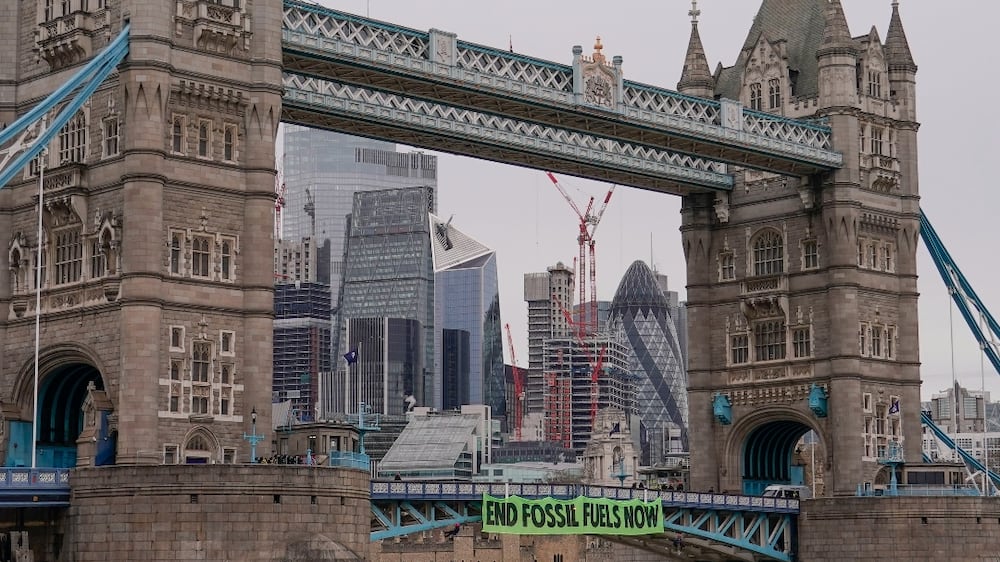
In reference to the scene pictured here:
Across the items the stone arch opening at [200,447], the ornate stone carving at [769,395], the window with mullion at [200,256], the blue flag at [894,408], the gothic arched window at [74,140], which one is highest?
the gothic arched window at [74,140]

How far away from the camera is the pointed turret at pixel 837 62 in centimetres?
10794

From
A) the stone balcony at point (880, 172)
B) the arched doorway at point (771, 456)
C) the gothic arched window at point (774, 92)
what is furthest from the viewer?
the arched doorway at point (771, 456)

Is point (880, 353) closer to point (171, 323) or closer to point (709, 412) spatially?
point (709, 412)

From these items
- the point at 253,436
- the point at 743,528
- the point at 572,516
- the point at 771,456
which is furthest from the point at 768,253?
the point at 253,436

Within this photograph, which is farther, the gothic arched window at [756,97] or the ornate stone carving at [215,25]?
the gothic arched window at [756,97]

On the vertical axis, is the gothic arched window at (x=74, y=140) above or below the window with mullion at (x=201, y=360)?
above

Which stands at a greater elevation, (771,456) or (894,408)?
(894,408)

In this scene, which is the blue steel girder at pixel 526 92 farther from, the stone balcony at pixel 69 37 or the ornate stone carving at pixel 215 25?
the stone balcony at pixel 69 37

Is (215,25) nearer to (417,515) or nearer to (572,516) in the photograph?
(417,515)

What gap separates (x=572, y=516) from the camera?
91.9 m

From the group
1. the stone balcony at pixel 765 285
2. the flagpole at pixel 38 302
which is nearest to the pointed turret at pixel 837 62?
the stone balcony at pixel 765 285

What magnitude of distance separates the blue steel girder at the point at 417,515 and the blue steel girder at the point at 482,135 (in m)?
18.7

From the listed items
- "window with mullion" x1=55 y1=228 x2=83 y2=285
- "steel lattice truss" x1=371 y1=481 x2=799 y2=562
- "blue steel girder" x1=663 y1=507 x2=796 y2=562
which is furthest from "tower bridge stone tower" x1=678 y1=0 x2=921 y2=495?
"window with mullion" x1=55 y1=228 x2=83 y2=285

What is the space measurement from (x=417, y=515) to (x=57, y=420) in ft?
53.7
